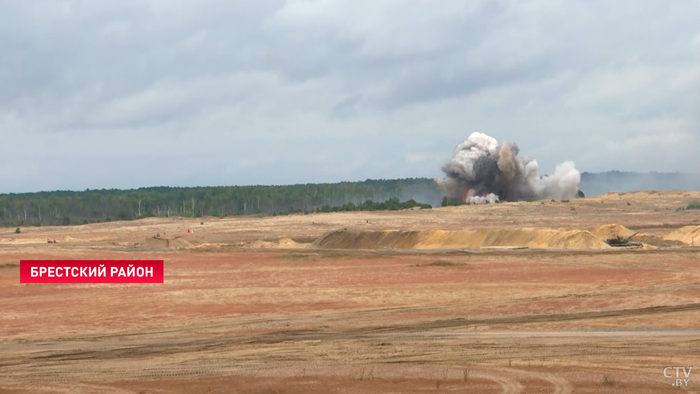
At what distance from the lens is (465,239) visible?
2530 inches

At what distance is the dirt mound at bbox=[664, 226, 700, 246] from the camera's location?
59.1m

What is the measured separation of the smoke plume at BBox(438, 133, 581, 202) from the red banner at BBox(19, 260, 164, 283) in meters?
76.8

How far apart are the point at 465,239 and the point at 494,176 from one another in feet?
200

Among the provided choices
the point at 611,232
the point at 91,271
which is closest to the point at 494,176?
the point at 611,232

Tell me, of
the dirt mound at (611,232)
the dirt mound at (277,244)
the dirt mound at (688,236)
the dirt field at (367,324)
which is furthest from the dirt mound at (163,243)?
the dirt mound at (688,236)

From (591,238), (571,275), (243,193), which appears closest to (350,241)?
(591,238)

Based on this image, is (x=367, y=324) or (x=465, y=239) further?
(x=465, y=239)

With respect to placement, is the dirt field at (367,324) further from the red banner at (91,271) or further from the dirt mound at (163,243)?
the dirt mound at (163,243)

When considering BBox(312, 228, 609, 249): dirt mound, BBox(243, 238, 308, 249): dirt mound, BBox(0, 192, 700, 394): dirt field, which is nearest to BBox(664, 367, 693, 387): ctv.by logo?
BBox(0, 192, 700, 394): dirt field

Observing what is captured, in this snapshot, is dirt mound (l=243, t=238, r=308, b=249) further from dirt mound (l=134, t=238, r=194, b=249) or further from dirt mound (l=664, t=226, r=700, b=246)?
dirt mound (l=664, t=226, r=700, b=246)

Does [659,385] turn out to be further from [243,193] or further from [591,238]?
[243,193]

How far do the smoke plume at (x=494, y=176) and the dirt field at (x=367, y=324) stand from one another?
65.1m

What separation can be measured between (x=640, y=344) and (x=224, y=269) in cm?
2916

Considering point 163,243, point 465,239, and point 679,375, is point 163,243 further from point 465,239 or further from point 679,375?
point 679,375
